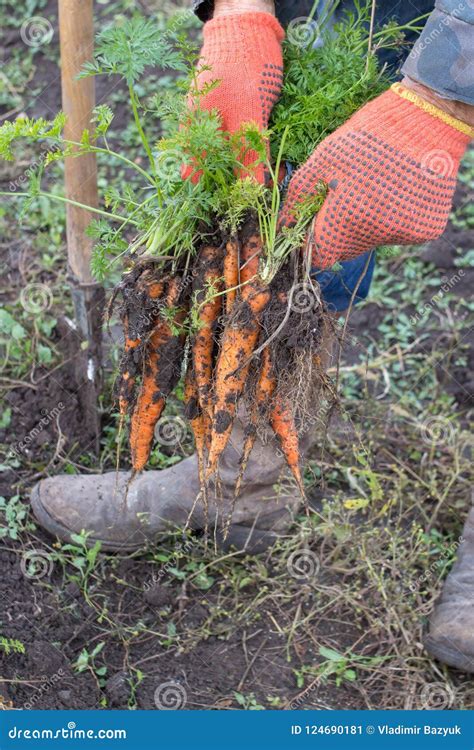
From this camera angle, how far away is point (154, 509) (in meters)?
2.21

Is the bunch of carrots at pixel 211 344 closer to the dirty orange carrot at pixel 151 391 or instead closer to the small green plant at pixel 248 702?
the dirty orange carrot at pixel 151 391

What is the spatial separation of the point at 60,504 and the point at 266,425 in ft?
2.21

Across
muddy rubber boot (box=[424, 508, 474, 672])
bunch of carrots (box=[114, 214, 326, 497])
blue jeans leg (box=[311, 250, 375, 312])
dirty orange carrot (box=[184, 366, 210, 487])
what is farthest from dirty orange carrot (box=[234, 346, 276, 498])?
muddy rubber boot (box=[424, 508, 474, 672])

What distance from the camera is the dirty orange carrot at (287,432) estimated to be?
70.2 inches

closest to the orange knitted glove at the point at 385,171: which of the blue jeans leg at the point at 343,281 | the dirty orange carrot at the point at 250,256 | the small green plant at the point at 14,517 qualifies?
the dirty orange carrot at the point at 250,256

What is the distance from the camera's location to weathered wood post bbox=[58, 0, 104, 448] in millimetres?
2012

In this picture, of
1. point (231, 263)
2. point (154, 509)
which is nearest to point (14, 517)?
point (154, 509)

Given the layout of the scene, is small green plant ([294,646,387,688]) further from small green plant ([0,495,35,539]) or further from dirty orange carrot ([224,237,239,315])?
dirty orange carrot ([224,237,239,315])

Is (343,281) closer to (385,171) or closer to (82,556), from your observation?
(385,171)

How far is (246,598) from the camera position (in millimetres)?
2125

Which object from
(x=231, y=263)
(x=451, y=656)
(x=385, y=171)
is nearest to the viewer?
(x=385, y=171)

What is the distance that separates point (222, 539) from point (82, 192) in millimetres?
1004

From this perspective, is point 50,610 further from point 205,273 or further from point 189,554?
point 205,273

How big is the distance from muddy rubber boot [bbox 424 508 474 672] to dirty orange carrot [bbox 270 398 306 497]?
536 millimetres
